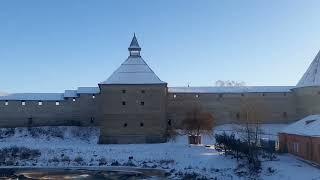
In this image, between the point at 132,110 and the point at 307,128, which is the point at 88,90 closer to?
the point at 132,110

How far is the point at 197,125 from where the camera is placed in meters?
36.0

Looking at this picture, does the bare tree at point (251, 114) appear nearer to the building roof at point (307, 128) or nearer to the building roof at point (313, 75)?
the building roof at point (313, 75)

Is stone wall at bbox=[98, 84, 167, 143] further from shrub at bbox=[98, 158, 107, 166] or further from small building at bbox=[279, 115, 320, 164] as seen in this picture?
small building at bbox=[279, 115, 320, 164]

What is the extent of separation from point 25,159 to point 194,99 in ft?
54.9

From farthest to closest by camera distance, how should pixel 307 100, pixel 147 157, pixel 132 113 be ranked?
pixel 307 100, pixel 132 113, pixel 147 157

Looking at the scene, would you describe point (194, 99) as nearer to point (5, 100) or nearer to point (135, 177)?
point (5, 100)

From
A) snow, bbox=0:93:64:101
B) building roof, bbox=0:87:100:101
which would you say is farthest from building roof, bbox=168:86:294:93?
snow, bbox=0:93:64:101

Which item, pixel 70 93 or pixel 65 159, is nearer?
pixel 65 159

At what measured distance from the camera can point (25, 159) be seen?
28969 mm

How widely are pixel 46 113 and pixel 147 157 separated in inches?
593

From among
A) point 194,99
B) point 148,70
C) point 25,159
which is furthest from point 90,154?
point 194,99

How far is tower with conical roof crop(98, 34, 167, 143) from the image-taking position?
36062mm

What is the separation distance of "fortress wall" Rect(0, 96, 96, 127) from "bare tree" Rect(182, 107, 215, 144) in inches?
326

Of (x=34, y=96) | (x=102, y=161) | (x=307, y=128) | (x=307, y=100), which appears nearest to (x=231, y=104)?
(x=307, y=100)
